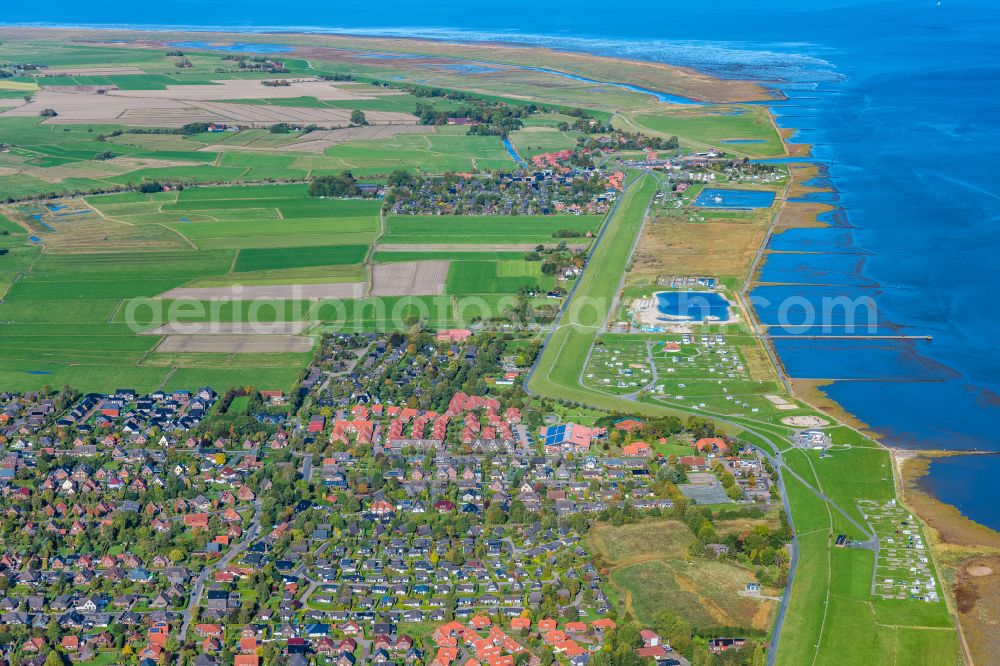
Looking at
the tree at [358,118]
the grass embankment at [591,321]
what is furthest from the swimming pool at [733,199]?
the tree at [358,118]

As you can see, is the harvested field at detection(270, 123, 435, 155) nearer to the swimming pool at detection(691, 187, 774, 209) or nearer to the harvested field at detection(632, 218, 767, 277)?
the swimming pool at detection(691, 187, 774, 209)

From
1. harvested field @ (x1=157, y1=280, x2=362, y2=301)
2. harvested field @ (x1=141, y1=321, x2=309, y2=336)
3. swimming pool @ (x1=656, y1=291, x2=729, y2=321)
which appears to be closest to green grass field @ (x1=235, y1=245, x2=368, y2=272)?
harvested field @ (x1=157, y1=280, x2=362, y2=301)

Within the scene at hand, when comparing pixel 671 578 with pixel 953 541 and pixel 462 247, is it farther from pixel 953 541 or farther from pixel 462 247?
pixel 462 247

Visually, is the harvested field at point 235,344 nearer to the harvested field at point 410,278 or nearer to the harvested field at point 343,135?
the harvested field at point 410,278

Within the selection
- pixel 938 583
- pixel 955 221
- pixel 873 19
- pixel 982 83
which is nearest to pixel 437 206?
pixel 955 221

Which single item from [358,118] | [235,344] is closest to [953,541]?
[235,344]

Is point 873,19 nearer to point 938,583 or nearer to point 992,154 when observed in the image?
point 992,154
